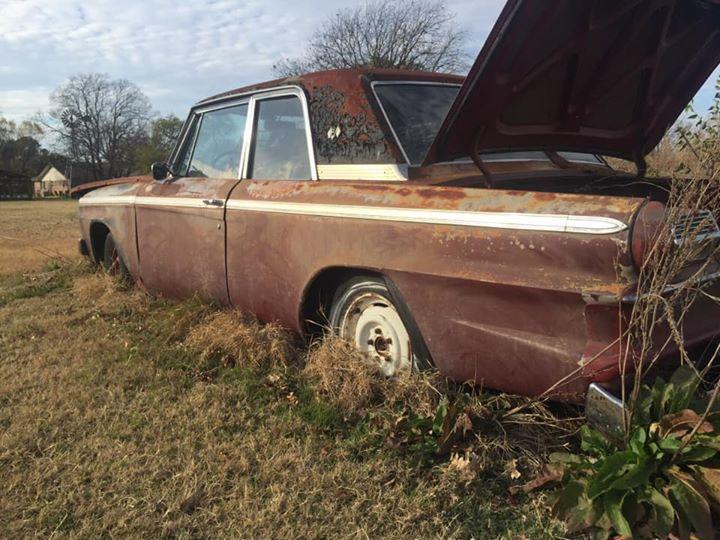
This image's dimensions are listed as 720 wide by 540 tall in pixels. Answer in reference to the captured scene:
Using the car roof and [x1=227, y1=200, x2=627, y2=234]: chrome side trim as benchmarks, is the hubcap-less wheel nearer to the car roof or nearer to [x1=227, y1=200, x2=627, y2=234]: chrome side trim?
[x1=227, y1=200, x2=627, y2=234]: chrome side trim

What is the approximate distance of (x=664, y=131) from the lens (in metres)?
3.44

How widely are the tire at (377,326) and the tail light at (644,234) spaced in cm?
106

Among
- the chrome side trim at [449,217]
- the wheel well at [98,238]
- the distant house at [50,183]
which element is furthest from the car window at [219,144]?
the distant house at [50,183]

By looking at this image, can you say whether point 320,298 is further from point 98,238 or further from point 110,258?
point 98,238

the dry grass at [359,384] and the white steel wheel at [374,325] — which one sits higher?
the white steel wheel at [374,325]

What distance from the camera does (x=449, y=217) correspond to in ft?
8.28

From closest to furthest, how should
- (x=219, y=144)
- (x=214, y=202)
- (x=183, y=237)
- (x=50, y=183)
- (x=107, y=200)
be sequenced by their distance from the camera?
(x=214, y=202) → (x=183, y=237) → (x=219, y=144) → (x=107, y=200) → (x=50, y=183)

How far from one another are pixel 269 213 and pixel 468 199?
137cm

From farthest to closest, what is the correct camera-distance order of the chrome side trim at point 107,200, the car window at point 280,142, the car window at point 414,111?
the chrome side trim at point 107,200 → the car window at point 280,142 → the car window at point 414,111

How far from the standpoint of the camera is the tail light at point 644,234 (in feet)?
6.68

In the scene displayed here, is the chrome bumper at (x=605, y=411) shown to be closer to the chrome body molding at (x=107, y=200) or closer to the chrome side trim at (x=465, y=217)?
the chrome side trim at (x=465, y=217)

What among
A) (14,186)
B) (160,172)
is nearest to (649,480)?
(160,172)

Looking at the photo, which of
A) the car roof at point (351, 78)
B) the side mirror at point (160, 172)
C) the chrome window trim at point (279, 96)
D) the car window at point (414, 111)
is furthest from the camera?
the side mirror at point (160, 172)

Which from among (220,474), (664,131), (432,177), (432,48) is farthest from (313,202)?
(432,48)
